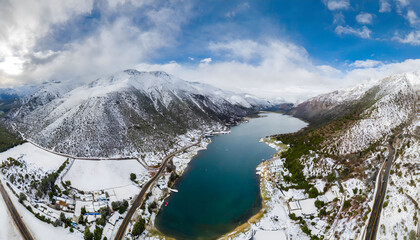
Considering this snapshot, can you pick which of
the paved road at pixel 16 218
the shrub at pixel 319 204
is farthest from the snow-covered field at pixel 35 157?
the shrub at pixel 319 204

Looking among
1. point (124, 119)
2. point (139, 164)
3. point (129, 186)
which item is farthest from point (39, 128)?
point (129, 186)

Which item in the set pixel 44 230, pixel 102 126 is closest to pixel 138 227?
pixel 44 230

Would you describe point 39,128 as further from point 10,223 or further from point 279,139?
point 279,139

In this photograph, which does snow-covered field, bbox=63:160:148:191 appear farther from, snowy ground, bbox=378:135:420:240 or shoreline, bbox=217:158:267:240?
snowy ground, bbox=378:135:420:240

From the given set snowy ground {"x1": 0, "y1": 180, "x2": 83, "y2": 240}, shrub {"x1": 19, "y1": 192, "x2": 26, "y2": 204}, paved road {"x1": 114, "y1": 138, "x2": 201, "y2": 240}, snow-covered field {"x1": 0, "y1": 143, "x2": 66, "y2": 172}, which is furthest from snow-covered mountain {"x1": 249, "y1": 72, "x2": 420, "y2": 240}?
snow-covered field {"x1": 0, "y1": 143, "x2": 66, "y2": 172}

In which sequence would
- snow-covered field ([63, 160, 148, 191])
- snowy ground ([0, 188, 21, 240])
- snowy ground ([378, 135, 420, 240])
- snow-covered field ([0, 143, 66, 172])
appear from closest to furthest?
snowy ground ([378, 135, 420, 240])
snowy ground ([0, 188, 21, 240])
snow-covered field ([63, 160, 148, 191])
snow-covered field ([0, 143, 66, 172])
